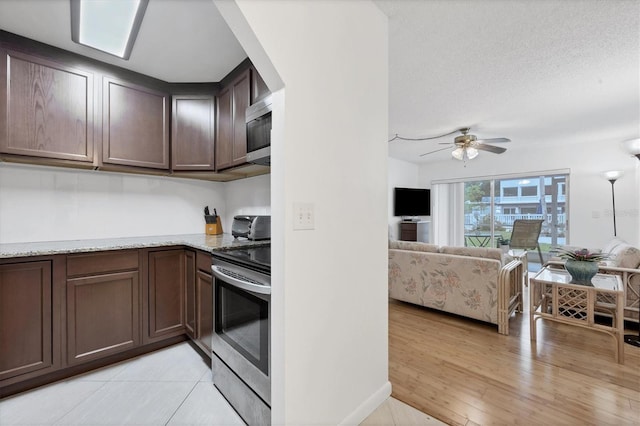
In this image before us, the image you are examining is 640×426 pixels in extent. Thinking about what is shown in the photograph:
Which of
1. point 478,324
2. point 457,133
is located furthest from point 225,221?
point 457,133

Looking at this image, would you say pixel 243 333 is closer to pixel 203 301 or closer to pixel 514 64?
pixel 203 301

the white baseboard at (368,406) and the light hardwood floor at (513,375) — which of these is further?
the light hardwood floor at (513,375)

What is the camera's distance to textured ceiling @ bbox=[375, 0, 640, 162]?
1615 mm

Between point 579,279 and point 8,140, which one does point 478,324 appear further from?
point 8,140

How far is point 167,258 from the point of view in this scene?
7.25ft

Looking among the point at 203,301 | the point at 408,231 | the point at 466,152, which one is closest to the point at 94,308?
the point at 203,301

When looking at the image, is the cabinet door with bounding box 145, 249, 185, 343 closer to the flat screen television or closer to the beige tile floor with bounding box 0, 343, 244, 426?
the beige tile floor with bounding box 0, 343, 244, 426

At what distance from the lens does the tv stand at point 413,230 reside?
568 centimetres

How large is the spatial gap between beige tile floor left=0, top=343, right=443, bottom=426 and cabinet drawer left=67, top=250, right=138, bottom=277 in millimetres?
728

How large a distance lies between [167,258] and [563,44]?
3.33 m

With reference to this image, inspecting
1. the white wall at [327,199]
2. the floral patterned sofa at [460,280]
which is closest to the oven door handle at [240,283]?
the white wall at [327,199]

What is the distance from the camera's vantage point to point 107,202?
243 cm

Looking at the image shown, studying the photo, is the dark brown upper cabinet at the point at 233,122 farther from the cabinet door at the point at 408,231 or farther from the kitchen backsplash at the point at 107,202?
the cabinet door at the point at 408,231

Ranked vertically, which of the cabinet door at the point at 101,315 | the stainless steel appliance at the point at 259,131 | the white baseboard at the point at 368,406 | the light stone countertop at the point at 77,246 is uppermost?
the stainless steel appliance at the point at 259,131
